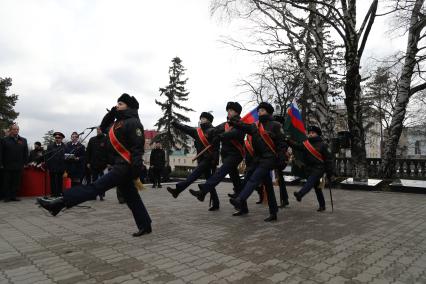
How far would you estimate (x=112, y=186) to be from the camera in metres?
5.37

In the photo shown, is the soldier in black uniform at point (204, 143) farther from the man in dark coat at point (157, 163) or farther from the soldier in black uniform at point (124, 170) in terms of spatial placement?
the man in dark coat at point (157, 163)

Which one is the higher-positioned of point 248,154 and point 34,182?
point 248,154

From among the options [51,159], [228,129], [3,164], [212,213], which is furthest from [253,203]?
[3,164]

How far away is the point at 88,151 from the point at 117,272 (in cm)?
734

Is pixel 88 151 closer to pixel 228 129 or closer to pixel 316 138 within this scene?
pixel 228 129

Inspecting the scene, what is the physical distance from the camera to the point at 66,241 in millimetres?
5465

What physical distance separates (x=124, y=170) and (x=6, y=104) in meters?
48.0

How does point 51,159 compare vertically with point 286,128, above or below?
below

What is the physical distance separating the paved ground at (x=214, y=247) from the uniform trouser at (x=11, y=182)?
2.52 meters

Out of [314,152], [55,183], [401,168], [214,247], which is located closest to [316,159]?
[314,152]

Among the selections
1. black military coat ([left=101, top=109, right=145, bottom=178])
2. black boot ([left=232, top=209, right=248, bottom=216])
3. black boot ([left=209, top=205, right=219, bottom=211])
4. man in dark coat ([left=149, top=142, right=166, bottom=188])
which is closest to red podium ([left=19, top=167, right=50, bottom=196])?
man in dark coat ([left=149, top=142, right=166, bottom=188])

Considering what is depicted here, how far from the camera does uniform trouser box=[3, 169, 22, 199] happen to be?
35.0ft

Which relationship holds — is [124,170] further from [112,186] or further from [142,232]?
[142,232]

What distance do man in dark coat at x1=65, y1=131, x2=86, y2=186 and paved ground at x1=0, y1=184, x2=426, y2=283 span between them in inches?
87.1
